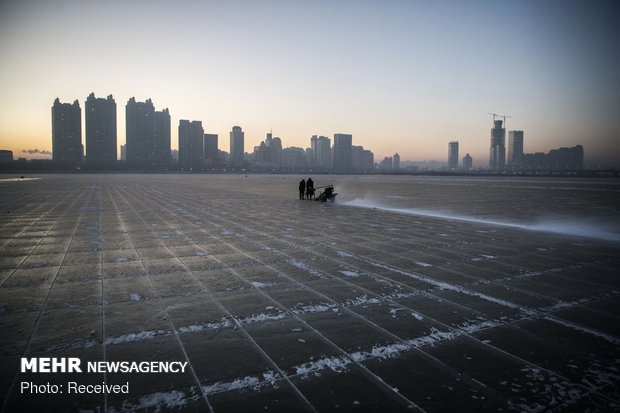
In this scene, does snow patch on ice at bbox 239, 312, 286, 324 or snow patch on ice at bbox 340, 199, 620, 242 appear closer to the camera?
snow patch on ice at bbox 239, 312, 286, 324

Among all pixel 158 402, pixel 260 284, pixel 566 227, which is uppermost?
pixel 566 227

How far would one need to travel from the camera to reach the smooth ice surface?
3.15 metres

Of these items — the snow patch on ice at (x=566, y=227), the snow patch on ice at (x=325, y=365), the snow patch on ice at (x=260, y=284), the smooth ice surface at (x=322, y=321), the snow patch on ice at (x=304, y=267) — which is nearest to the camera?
the smooth ice surface at (x=322, y=321)

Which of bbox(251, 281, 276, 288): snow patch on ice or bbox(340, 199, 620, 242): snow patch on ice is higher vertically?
bbox(340, 199, 620, 242): snow patch on ice

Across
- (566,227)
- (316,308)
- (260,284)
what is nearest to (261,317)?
(316,308)

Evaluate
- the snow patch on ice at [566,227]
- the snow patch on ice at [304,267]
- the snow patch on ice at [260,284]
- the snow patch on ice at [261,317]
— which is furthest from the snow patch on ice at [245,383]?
the snow patch on ice at [566,227]

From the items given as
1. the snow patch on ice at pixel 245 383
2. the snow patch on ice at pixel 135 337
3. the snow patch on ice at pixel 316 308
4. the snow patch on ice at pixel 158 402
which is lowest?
the snow patch on ice at pixel 158 402

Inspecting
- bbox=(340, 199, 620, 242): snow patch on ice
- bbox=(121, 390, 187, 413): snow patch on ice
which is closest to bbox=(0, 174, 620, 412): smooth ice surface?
bbox=(121, 390, 187, 413): snow patch on ice

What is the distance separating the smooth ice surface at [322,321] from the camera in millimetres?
3150

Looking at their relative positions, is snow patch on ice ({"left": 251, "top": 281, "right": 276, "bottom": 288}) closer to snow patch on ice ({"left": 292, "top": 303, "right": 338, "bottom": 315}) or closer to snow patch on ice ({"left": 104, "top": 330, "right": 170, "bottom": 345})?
snow patch on ice ({"left": 292, "top": 303, "right": 338, "bottom": 315})

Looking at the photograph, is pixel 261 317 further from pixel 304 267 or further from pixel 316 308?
pixel 304 267

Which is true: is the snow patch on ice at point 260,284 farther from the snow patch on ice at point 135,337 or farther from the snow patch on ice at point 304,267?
the snow patch on ice at point 135,337

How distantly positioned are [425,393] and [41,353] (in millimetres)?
4064

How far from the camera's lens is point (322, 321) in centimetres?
470
